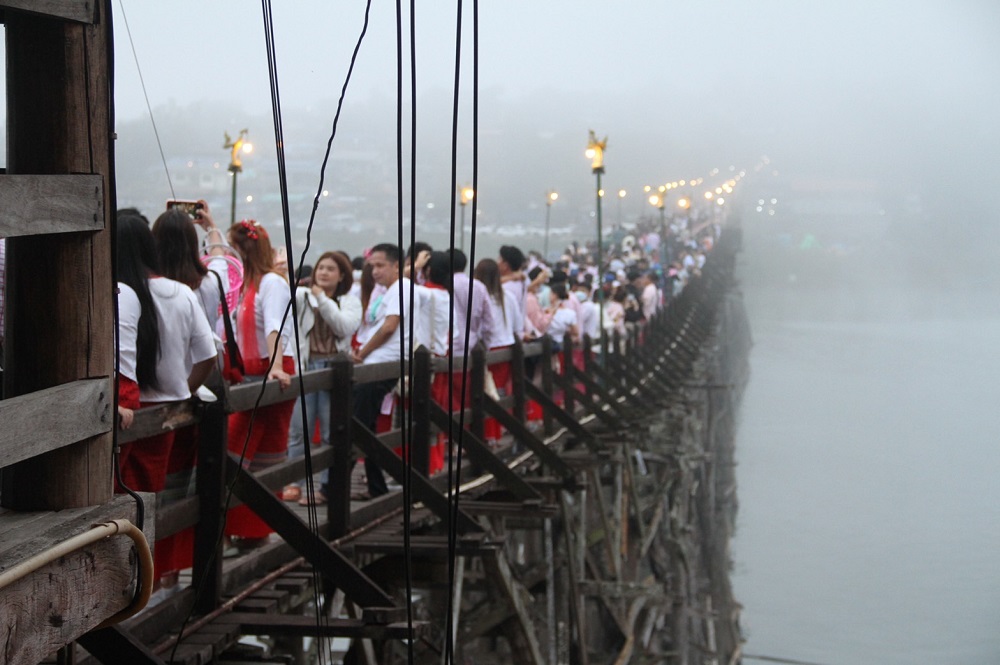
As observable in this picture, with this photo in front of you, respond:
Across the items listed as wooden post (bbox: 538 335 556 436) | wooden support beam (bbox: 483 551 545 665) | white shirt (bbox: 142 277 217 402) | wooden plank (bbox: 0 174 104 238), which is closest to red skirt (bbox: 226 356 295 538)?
white shirt (bbox: 142 277 217 402)

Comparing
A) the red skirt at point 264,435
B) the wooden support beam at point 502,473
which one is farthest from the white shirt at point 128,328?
the wooden support beam at point 502,473

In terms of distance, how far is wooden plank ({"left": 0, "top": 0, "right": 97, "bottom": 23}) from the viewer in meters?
2.41

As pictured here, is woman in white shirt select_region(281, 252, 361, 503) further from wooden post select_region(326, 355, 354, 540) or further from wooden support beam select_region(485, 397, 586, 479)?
wooden support beam select_region(485, 397, 586, 479)

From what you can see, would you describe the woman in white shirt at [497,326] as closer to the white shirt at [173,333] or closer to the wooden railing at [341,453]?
the wooden railing at [341,453]

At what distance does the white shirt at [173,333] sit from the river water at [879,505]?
90.4 ft

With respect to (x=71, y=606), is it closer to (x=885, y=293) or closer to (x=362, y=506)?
(x=362, y=506)

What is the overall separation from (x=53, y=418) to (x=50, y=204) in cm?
38

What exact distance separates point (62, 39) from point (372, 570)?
426cm

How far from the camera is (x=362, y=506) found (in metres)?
6.39

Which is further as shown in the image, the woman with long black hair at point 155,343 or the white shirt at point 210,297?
the white shirt at point 210,297

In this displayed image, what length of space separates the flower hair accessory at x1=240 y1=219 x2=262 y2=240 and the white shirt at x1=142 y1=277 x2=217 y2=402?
5.52 feet

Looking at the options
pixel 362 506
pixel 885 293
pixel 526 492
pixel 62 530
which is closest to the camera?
pixel 62 530

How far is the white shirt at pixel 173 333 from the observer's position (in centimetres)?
460


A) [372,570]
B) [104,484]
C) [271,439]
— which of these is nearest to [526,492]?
[372,570]
